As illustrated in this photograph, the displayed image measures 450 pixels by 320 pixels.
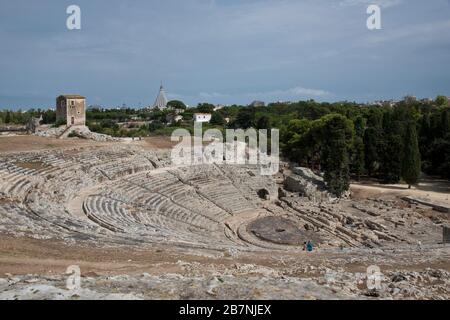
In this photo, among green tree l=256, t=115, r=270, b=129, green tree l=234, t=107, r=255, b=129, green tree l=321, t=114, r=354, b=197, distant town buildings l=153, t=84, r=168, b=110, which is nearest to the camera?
green tree l=321, t=114, r=354, b=197

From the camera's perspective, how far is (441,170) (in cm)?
3812

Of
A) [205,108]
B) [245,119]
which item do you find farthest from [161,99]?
[245,119]

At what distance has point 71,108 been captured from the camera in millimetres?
45875

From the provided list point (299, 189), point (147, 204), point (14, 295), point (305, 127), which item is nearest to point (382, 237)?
point (299, 189)

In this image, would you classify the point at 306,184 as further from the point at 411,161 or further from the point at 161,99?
the point at 161,99

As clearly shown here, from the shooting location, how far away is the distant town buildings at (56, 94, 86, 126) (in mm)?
45719

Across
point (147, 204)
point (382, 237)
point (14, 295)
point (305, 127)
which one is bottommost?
point (382, 237)

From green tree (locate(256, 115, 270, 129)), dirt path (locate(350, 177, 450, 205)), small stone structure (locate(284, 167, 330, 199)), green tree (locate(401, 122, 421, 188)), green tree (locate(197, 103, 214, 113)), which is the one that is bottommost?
dirt path (locate(350, 177, 450, 205))

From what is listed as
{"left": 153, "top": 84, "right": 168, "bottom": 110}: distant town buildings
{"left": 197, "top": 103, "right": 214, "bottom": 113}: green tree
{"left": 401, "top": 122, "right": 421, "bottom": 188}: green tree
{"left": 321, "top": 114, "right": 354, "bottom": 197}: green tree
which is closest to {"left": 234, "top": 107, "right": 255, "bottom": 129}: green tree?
{"left": 321, "top": 114, "right": 354, "bottom": 197}: green tree

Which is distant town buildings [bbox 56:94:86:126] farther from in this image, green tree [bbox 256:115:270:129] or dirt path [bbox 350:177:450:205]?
dirt path [bbox 350:177:450:205]

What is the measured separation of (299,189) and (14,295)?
28515 millimetres

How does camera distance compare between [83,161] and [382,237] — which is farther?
[83,161]
